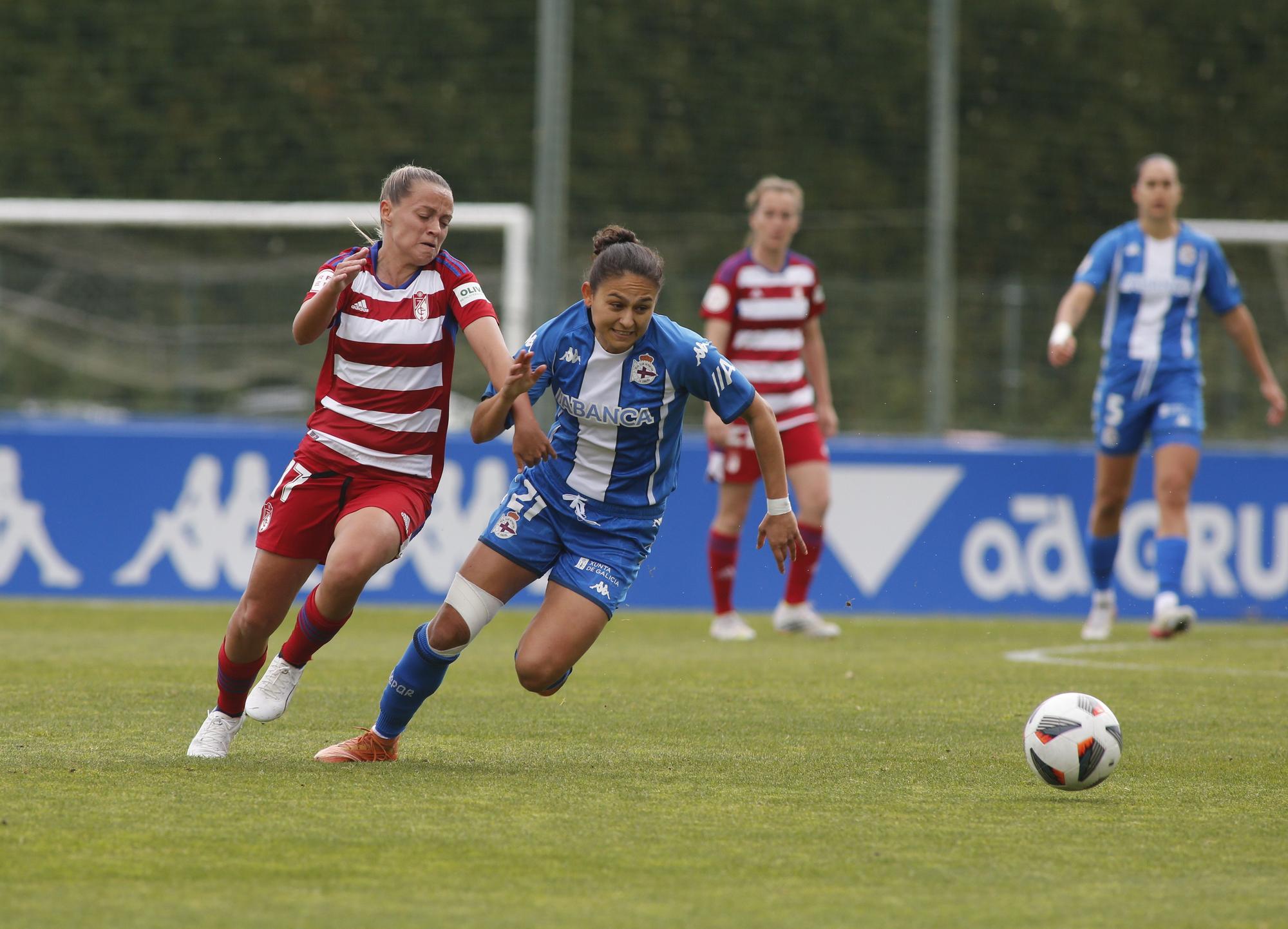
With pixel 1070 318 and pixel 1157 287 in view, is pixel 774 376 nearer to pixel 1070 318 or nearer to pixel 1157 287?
pixel 1070 318

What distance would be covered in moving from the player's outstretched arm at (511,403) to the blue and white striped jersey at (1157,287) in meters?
5.21

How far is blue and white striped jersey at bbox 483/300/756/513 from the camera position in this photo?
18.0 feet

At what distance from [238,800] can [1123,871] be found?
6.98 feet

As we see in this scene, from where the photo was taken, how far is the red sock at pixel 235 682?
5.46 m

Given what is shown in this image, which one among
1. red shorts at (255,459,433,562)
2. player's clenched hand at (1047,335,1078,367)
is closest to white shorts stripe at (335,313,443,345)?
red shorts at (255,459,433,562)

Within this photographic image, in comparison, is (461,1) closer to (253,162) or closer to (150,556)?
(253,162)

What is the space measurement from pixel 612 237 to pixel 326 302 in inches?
34.4

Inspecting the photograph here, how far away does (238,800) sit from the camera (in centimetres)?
458

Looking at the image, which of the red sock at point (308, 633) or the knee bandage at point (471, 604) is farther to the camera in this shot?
the red sock at point (308, 633)

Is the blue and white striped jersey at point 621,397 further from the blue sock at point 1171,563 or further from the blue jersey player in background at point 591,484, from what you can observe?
the blue sock at point 1171,563

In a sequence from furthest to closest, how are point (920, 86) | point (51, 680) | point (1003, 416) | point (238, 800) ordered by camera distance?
point (920, 86) → point (1003, 416) → point (51, 680) → point (238, 800)

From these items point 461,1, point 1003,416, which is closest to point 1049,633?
point 1003,416

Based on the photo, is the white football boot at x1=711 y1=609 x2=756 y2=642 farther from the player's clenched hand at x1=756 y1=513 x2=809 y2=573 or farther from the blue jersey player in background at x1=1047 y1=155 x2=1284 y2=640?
the player's clenched hand at x1=756 y1=513 x2=809 y2=573

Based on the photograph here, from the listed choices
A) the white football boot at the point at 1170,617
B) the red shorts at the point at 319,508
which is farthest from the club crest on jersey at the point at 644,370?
the white football boot at the point at 1170,617
